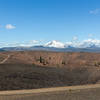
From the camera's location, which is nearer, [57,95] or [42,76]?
[57,95]

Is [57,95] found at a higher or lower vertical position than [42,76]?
higher

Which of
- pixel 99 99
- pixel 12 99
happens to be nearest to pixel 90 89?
pixel 99 99

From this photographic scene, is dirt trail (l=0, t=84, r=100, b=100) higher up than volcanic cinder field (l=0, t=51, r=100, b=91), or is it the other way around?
dirt trail (l=0, t=84, r=100, b=100)

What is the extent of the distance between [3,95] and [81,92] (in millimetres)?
2745

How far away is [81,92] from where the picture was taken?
21.6ft

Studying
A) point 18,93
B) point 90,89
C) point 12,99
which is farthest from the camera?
point 90,89

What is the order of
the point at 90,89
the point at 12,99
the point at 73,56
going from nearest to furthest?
the point at 12,99 → the point at 90,89 → the point at 73,56

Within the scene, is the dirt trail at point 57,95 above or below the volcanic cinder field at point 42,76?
above

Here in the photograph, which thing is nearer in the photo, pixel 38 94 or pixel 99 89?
pixel 38 94

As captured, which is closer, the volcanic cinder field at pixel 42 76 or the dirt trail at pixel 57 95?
the dirt trail at pixel 57 95

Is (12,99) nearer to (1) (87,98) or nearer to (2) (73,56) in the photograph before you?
(1) (87,98)

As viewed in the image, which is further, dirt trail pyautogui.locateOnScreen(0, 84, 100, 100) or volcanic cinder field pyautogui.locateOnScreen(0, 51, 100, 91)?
volcanic cinder field pyautogui.locateOnScreen(0, 51, 100, 91)

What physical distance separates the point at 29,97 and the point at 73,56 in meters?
79.4

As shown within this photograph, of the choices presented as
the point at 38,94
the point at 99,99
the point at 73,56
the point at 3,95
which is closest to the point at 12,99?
the point at 3,95
